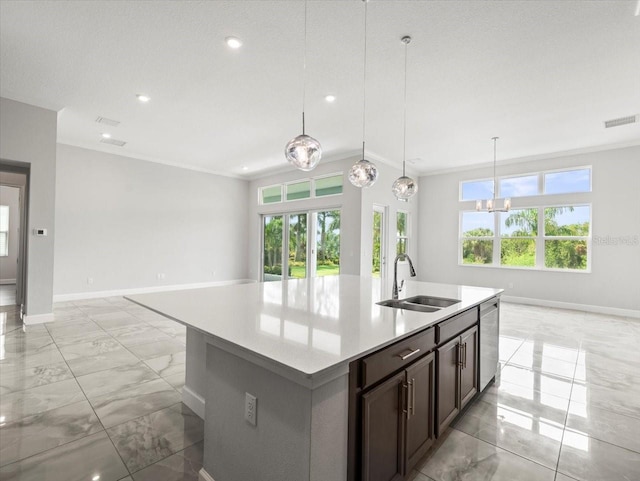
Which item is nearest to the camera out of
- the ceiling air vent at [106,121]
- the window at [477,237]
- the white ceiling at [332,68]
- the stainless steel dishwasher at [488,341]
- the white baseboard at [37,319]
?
the stainless steel dishwasher at [488,341]

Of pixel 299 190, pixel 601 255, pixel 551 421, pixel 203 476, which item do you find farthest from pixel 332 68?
pixel 601 255

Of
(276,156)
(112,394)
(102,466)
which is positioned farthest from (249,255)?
(102,466)

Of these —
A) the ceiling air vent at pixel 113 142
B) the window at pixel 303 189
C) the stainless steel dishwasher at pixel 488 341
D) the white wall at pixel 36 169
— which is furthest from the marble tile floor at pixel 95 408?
the window at pixel 303 189

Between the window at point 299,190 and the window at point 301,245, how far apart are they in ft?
1.47

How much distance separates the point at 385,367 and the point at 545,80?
3991 mm

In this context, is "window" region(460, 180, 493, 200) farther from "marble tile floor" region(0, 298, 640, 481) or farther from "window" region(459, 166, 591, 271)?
"marble tile floor" region(0, 298, 640, 481)

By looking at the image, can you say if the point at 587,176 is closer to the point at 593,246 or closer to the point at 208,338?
the point at 593,246

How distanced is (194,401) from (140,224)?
19.6 ft

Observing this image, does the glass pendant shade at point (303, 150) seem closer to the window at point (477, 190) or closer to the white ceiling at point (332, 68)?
the white ceiling at point (332, 68)

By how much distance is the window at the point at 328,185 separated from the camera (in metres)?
7.05

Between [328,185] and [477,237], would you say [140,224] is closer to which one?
[328,185]

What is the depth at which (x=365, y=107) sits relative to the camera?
4395 millimetres

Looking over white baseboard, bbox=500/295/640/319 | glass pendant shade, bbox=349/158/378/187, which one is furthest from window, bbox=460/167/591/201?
glass pendant shade, bbox=349/158/378/187

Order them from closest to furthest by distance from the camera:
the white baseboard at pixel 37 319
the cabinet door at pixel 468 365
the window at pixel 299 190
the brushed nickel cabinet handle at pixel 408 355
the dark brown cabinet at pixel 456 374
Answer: the brushed nickel cabinet handle at pixel 408 355 < the dark brown cabinet at pixel 456 374 < the cabinet door at pixel 468 365 < the white baseboard at pixel 37 319 < the window at pixel 299 190
